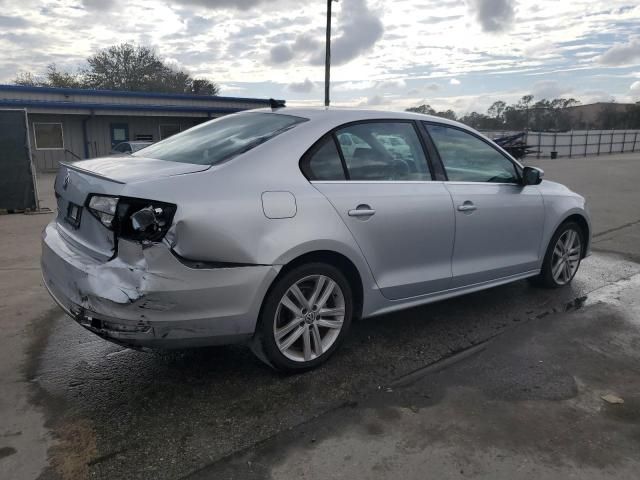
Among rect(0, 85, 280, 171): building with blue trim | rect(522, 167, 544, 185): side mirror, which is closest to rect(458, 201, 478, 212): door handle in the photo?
Result: rect(522, 167, 544, 185): side mirror

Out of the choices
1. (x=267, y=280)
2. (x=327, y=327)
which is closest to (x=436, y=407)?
(x=327, y=327)

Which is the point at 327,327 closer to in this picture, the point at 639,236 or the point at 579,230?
the point at 579,230

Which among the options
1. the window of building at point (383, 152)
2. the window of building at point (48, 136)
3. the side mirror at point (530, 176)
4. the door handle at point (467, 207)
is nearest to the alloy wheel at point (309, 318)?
the window of building at point (383, 152)

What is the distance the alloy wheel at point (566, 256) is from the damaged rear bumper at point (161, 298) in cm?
325

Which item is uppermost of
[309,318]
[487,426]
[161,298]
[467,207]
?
[467,207]

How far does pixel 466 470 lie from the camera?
2.42 meters

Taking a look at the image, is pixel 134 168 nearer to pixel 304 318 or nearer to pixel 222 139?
pixel 222 139

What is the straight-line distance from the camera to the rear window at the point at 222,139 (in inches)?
127

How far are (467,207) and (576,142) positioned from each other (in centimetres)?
4063

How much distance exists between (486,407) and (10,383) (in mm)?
2828

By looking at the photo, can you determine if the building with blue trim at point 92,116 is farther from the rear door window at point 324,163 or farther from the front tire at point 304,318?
the front tire at point 304,318

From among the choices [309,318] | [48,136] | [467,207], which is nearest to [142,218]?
[309,318]

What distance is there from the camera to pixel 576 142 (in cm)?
3959

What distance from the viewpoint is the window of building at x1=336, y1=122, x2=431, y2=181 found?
11.4ft
